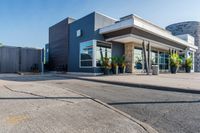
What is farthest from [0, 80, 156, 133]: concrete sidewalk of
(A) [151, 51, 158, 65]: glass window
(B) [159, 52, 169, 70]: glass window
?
(B) [159, 52, 169, 70]: glass window

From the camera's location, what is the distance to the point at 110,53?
16750 mm

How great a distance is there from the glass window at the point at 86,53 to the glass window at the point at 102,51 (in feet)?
2.22

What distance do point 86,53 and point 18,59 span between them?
9356 millimetres

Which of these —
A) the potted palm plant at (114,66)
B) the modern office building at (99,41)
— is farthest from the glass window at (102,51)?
the potted palm plant at (114,66)

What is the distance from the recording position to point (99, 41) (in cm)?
1560

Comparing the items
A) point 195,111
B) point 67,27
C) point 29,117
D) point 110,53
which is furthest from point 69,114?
point 67,27

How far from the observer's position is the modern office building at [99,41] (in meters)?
14.8

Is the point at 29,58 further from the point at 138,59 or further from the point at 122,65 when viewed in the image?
the point at 138,59

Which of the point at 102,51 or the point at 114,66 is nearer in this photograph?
the point at 114,66

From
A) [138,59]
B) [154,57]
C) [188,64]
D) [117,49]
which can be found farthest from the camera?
[188,64]

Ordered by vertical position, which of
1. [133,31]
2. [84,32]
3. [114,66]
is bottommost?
[114,66]

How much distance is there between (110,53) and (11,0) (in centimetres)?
976

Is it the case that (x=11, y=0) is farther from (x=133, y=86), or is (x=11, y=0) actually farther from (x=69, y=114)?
(x=69, y=114)

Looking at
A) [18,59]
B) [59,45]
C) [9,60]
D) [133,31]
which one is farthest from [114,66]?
[9,60]
